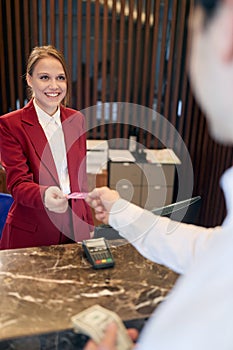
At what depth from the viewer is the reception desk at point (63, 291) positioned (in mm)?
1174

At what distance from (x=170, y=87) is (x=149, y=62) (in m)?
0.33

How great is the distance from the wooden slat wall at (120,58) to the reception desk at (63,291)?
236 cm

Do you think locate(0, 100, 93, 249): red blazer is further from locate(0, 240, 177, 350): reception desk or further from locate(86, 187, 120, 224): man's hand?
locate(86, 187, 120, 224): man's hand

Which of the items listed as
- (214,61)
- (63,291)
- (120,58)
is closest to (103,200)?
(63,291)

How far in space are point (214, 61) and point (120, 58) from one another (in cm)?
324

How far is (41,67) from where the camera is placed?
2.04 m

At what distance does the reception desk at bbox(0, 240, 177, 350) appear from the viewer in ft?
3.85

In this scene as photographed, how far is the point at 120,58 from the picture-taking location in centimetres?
379

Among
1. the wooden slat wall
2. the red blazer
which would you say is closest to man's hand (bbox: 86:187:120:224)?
the red blazer

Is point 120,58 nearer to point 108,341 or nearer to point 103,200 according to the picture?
point 103,200

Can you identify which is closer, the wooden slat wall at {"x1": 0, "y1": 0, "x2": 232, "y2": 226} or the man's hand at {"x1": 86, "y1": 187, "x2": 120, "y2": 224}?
the man's hand at {"x1": 86, "y1": 187, "x2": 120, "y2": 224}

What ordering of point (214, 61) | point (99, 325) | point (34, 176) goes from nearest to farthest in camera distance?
1. point (214, 61)
2. point (99, 325)
3. point (34, 176)

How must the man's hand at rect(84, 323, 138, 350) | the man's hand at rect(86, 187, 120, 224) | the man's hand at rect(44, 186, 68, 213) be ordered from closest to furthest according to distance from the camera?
the man's hand at rect(84, 323, 138, 350)
the man's hand at rect(86, 187, 120, 224)
the man's hand at rect(44, 186, 68, 213)

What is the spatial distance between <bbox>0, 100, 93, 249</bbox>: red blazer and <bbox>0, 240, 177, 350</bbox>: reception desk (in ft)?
1.29
